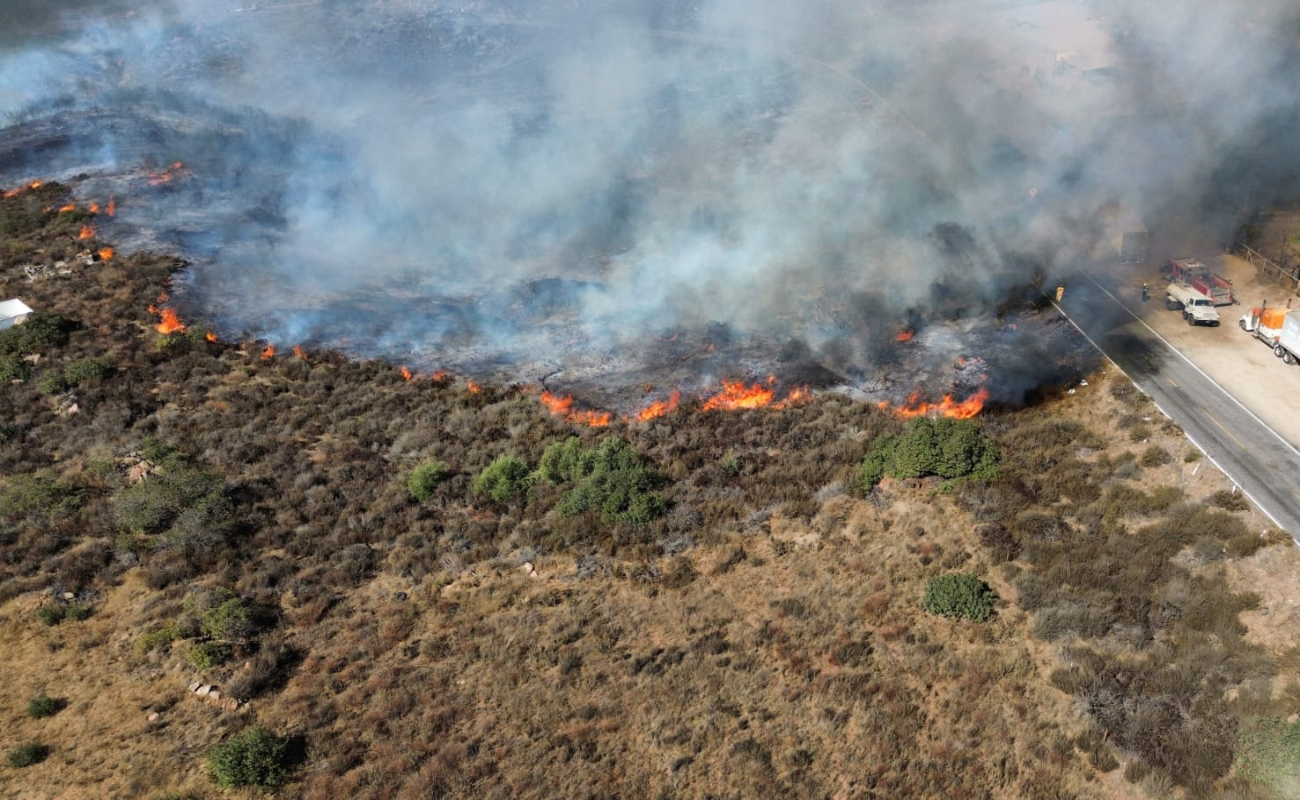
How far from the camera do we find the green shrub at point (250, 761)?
18.5 metres

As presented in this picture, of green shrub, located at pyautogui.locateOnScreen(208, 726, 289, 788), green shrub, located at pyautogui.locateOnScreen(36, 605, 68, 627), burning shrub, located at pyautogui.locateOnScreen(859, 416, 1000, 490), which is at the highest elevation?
green shrub, located at pyautogui.locateOnScreen(36, 605, 68, 627)

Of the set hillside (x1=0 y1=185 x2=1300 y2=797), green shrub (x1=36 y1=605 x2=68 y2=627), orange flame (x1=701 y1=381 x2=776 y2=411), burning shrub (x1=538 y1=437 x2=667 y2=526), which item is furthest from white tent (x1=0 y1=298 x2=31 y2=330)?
orange flame (x1=701 y1=381 x2=776 y2=411)

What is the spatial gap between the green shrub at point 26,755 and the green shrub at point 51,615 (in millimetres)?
4517

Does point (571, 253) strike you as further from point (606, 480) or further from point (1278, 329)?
point (1278, 329)

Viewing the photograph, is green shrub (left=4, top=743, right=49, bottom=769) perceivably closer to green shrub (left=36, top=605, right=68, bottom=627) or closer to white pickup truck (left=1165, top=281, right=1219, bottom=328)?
green shrub (left=36, top=605, right=68, bottom=627)

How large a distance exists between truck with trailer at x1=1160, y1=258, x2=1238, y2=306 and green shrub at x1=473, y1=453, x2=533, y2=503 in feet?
93.8

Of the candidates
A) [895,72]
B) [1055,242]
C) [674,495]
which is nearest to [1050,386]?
[1055,242]

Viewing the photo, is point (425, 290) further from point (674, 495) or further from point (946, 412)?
point (946, 412)

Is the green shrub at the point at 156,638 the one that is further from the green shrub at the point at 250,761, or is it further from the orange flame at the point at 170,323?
the orange flame at the point at 170,323

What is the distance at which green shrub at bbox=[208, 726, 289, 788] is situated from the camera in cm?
1855

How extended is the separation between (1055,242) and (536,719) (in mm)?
34006

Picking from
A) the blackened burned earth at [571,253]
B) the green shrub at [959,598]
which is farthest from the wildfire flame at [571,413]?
the green shrub at [959,598]

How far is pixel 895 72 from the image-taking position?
6284cm

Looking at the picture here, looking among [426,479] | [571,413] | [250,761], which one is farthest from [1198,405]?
[250,761]
